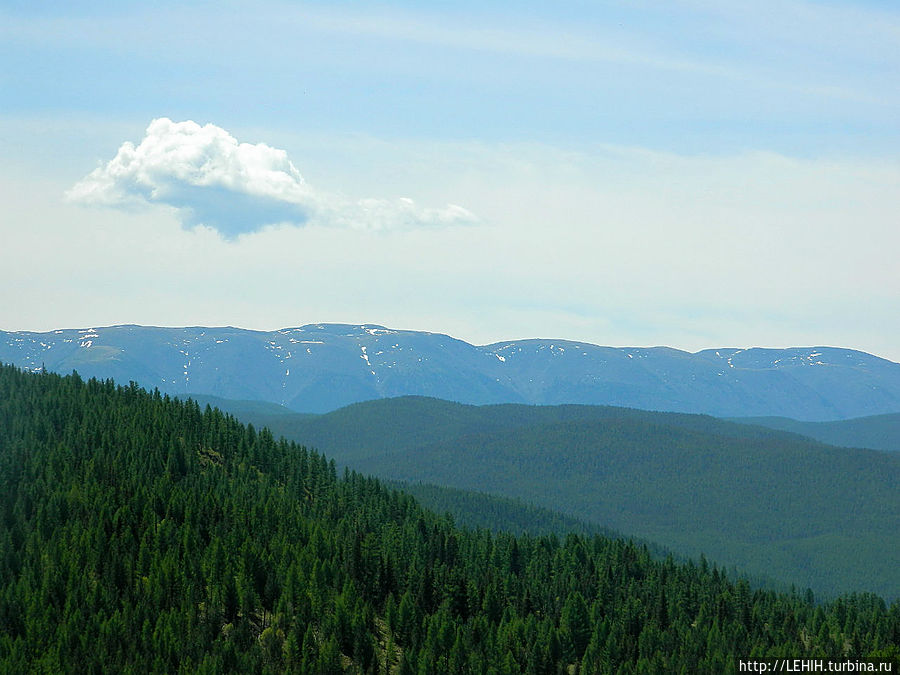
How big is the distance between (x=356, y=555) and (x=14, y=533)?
2111 inches

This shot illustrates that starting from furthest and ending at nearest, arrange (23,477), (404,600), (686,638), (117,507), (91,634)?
(23,477)
(117,507)
(686,638)
(404,600)
(91,634)

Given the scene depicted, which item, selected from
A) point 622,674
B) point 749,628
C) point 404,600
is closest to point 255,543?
point 404,600

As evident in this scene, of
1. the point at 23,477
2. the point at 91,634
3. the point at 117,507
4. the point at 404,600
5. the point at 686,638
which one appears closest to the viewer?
the point at 91,634

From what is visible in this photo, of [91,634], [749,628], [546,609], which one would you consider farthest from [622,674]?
[91,634]

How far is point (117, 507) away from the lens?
177125 millimetres

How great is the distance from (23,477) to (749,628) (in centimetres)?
13105

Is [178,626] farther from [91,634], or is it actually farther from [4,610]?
[4,610]

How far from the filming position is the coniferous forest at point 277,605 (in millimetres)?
138000

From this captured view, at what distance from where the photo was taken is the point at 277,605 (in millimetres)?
150875

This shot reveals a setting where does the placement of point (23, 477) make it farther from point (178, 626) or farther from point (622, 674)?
point (622, 674)

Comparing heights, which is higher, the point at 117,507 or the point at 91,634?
the point at 117,507

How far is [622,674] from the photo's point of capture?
14238 cm

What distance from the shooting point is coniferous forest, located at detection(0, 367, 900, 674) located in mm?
138000

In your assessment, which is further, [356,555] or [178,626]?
[356,555]
